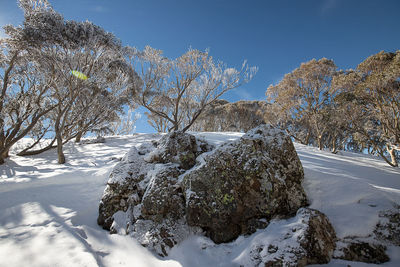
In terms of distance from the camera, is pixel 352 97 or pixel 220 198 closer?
pixel 220 198

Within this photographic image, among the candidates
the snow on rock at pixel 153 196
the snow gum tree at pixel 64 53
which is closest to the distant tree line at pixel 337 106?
the snow on rock at pixel 153 196

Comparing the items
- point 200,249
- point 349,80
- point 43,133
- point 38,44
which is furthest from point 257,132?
point 43,133

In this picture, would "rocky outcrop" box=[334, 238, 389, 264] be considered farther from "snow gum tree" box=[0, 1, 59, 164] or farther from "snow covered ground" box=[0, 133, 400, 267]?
"snow gum tree" box=[0, 1, 59, 164]

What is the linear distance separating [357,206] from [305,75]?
1062 centimetres

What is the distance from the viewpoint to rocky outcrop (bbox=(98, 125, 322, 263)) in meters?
2.47

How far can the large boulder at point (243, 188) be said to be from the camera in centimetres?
253

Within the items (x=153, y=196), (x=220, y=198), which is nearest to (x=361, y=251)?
(x=220, y=198)

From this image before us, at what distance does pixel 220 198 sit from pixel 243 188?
390mm

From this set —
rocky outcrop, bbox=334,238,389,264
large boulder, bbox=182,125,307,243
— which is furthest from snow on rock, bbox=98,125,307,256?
rocky outcrop, bbox=334,238,389,264

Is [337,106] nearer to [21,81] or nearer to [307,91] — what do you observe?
[307,91]

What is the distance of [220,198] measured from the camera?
2.65m

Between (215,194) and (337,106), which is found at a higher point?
(337,106)

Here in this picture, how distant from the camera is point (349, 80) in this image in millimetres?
7535

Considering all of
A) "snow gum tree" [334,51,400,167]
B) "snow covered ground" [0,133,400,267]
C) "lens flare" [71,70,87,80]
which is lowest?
"snow covered ground" [0,133,400,267]
